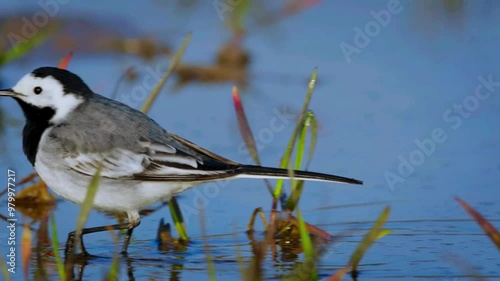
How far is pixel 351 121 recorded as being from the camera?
10.1 meters

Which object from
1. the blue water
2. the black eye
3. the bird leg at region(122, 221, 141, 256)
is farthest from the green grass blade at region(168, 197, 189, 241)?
the black eye

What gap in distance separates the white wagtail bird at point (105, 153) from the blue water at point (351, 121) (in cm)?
42

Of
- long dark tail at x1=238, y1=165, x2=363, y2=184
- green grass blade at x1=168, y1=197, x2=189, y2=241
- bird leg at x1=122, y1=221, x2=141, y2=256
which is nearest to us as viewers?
long dark tail at x1=238, y1=165, x2=363, y2=184

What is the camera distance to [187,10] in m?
13.2

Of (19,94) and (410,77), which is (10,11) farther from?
(19,94)

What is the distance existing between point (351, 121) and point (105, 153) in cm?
327

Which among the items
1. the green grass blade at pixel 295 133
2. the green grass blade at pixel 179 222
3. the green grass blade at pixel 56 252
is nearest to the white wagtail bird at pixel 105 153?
the green grass blade at pixel 179 222

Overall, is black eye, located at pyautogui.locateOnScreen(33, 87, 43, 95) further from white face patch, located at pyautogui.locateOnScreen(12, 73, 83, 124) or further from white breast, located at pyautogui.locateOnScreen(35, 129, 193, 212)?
white breast, located at pyautogui.locateOnScreen(35, 129, 193, 212)

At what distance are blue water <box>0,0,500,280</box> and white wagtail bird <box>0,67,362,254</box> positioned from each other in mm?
416

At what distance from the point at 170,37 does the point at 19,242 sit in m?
5.43

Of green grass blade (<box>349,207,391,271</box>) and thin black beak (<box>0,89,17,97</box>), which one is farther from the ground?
thin black beak (<box>0,89,17,97</box>)

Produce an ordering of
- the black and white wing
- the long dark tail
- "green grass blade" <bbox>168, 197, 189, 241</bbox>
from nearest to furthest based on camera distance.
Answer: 1. the long dark tail
2. the black and white wing
3. "green grass blade" <bbox>168, 197, 189, 241</bbox>

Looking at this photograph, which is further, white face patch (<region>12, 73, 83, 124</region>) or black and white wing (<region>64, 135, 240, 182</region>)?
white face patch (<region>12, 73, 83, 124</region>)

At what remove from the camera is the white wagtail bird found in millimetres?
7352
